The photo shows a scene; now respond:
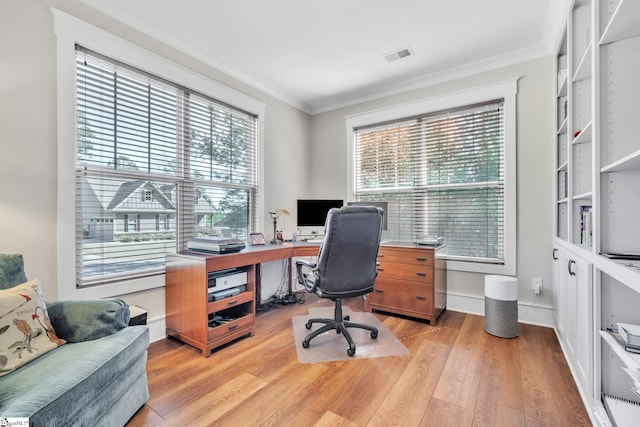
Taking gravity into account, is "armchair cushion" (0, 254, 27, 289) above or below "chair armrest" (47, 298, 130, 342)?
above

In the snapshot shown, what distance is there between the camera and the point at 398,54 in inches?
109

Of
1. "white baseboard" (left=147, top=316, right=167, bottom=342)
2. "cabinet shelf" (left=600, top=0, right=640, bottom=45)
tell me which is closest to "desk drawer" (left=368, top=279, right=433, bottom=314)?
"white baseboard" (left=147, top=316, right=167, bottom=342)

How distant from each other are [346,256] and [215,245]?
1049mm

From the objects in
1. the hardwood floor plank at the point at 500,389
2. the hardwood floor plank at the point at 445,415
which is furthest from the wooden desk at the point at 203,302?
the hardwood floor plank at the point at 500,389

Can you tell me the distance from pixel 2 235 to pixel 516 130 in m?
4.03

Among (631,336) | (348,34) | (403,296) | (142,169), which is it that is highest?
(348,34)

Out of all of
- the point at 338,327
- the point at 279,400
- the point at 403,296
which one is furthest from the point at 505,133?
the point at 279,400

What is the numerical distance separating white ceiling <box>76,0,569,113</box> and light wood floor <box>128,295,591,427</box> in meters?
2.58

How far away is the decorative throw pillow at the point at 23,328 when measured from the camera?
116cm

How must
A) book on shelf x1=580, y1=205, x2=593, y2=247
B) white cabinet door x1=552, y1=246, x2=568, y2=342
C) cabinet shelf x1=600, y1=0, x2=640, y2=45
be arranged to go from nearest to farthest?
cabinet shelf x1=600, y1=0, x2=640, y2=45, book on shelf x1=580, y1=205, x2=593, y2=247, white cabinet door x1=552, y1=246, x2=568, y2=342

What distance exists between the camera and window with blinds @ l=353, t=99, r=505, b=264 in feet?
9.50

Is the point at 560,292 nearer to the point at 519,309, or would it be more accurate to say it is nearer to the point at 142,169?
the point at 519,309

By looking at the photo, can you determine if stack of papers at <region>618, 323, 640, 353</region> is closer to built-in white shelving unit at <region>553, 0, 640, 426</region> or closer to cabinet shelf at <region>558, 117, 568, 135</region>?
built-in white shelving unit at <region>553, 0, 640, 426</region>

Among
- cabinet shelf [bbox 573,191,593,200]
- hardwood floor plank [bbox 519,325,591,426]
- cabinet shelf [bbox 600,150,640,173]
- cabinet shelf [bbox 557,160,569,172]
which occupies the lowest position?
hardwood floor plank [bbox 519,325,591,426]
